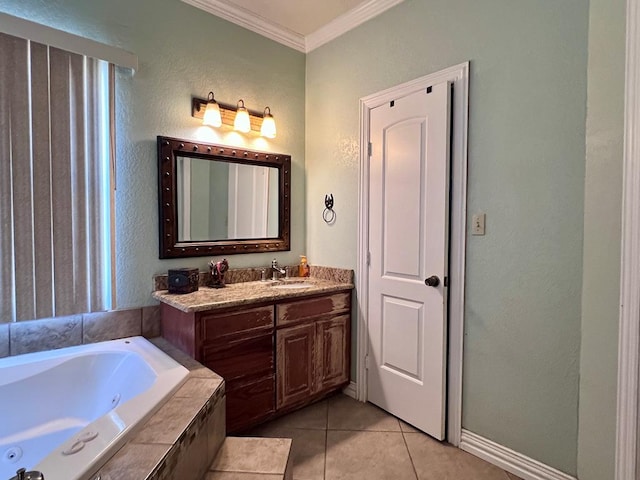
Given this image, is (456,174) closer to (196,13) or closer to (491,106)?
(491,106)

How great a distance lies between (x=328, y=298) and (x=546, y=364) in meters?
1.31

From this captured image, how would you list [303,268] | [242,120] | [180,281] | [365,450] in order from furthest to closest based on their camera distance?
1. [303,268]
2. [242,120]
3. [180,281]
4. [365,450]

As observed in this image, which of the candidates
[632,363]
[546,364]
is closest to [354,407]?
[546,364]

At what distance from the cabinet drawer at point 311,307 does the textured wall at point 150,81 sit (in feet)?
2.04

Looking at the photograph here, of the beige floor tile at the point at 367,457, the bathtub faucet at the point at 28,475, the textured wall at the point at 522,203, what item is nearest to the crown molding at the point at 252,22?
the textured wall at the point at 522,203

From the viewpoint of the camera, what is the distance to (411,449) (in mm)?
1984

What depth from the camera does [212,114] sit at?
7.58ft

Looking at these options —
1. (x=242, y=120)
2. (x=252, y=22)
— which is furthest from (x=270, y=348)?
(x=252, y=22)

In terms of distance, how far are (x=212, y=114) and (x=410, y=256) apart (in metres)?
1.59

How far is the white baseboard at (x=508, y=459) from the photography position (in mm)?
1679

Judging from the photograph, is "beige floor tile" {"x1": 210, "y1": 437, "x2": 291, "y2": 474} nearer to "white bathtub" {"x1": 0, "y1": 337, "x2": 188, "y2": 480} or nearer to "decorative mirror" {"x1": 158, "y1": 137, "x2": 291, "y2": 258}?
"white bathtub" {"x1": 0, "y1": 337, "x2": 188, "y2": 480}

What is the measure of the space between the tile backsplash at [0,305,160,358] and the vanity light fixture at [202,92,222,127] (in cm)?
124

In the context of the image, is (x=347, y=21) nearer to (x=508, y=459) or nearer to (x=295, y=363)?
(x=295, y=363)

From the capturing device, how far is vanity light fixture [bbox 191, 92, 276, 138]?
233 cm
